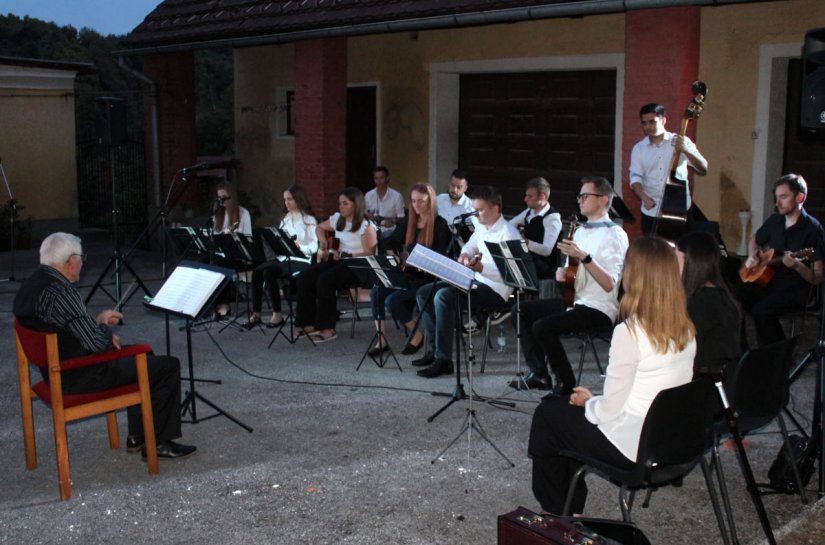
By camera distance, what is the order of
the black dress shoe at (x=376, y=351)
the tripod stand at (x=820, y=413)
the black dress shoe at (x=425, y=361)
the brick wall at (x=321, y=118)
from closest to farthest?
the tripod stand at (x=820, y=413) → the black dress shoe at (x=425, y=361) → the black dress shoe at (x=376, y=351) → the brick wall at (x=321, y=118)

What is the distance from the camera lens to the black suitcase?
151 inches

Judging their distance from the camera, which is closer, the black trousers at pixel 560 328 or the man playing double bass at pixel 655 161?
the black trousers at pixel 560 328

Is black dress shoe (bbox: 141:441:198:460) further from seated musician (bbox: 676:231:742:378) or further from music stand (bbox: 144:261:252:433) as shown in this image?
→ seated musician (bbox: 676:231:742:378)

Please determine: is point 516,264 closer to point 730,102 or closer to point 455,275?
point 455,275

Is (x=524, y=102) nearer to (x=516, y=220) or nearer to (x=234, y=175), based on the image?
(x=516, y=220)

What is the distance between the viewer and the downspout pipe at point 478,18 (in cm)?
913

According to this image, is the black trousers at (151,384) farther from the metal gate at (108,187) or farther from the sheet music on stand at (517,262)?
the metal gate at (108,187)

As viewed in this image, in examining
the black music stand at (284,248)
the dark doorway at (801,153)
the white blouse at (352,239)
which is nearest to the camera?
the black music stand at (284,248)

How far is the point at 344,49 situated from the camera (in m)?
13.3

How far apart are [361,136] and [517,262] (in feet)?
29.6

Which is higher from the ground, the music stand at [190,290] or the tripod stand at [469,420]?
the music stand at [190,290]

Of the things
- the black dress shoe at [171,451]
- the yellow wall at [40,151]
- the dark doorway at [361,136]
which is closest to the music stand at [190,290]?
the black dress shoe at [171,451]

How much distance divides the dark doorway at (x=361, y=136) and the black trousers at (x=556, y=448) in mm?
10901

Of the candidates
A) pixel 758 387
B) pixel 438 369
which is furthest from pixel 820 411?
pixel 438 369
